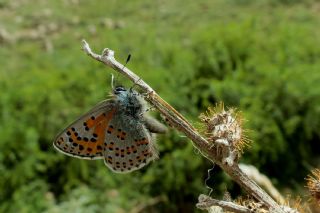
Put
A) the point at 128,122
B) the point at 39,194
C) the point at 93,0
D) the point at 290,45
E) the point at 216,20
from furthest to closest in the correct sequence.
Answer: the point at 93,0 < the point at 216,20 < the point at 290,45 < the point at 39,194 < the point at 128,122

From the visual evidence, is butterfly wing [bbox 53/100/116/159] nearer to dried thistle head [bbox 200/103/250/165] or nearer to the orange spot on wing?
the orange spot on wing

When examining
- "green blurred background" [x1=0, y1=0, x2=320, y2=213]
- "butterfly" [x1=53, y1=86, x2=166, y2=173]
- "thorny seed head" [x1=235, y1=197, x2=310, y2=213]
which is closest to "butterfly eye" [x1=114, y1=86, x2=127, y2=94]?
"butterfly" [x1=53, y1=86, x2=166, y2=173]

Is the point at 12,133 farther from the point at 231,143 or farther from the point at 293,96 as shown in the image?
the point at 231,143

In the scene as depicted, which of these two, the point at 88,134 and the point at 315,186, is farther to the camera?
the point at 88,134

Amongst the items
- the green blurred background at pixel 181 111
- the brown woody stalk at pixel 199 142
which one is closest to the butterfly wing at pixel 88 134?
the brown woody stalk at pixel 199 142

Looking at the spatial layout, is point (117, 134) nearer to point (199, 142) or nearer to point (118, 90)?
point (118, 90)

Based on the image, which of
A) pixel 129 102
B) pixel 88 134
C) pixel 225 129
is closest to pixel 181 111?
pixel 88 134

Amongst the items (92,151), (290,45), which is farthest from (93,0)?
(92,151)
